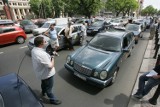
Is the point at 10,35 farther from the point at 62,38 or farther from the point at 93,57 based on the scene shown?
the point at 93,57

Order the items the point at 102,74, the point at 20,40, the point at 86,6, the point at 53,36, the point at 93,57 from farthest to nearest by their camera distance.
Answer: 1. the point at 86,6
2. the point at 20,40
3. the point at 53,36
4. the point at 93,57
5. the point at 102,74

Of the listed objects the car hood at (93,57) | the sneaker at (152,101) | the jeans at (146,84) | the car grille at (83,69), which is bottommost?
the sneaker at (152,101)

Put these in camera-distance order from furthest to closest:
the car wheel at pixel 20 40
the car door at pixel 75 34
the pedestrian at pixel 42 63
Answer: the car wheel at pixel 20 40
the car door at pixel 75 34
the pedestrian at pixel 42 63

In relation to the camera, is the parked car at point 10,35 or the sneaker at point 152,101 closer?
the sneaker at point 152,101

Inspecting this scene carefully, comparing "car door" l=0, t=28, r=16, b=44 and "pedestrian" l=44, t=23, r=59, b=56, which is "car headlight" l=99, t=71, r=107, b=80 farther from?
"car door" l=0, t=28, r=16, b=44

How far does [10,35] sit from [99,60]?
7.98 metres

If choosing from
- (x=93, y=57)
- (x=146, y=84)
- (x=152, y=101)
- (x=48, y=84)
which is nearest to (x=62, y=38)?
(x=93, y=57)

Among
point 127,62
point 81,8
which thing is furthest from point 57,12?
point 127,62

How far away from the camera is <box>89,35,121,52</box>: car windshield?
530cm

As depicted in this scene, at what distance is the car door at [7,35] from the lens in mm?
9373

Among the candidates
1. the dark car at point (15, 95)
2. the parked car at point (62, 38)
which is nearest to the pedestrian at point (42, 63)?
the dark car at point (15, 95)

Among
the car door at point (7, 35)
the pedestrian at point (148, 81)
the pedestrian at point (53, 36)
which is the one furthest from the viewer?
the car door at point (7, 35)

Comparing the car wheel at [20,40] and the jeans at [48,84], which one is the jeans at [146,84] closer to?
the jeans at [48,84]

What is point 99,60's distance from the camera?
4535 mm
